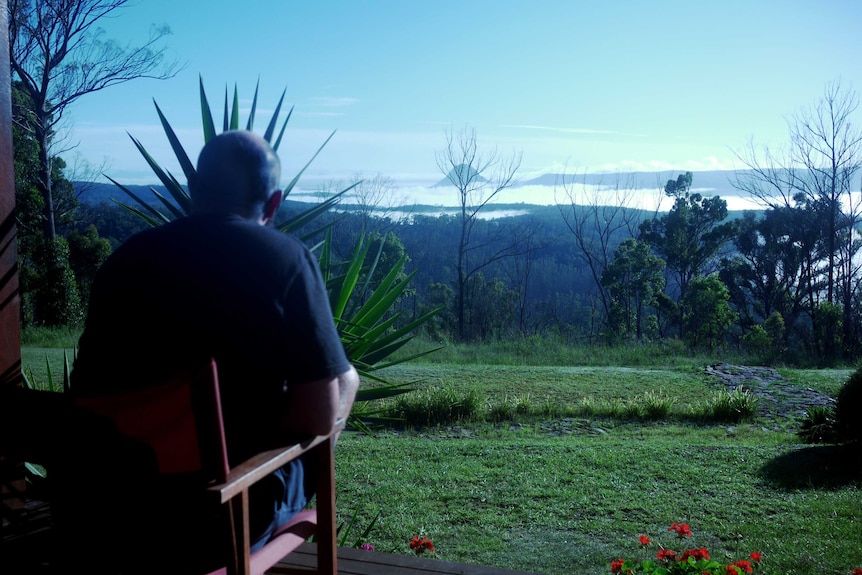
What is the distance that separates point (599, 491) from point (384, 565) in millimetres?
3285

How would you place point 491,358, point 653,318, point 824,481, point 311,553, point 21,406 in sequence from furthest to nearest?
point 653,318 → point 491,358 → point 824,481 → point 311,553 → point 21,406

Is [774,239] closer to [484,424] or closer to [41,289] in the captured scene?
[484,424]

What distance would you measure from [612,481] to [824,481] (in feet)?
4.57

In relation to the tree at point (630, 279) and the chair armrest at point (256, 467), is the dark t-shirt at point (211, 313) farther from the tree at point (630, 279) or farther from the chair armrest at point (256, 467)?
the tree at point (630, 279)

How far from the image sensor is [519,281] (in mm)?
21391

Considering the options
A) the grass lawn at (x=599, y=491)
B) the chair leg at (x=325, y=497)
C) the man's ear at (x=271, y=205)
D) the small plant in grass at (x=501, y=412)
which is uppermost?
the man's ear at (x=271, y=205)

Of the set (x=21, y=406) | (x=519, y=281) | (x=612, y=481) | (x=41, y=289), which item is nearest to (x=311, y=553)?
(x=21, y=406)

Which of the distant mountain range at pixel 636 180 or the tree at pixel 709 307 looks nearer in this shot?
the tree at pixel 709 307

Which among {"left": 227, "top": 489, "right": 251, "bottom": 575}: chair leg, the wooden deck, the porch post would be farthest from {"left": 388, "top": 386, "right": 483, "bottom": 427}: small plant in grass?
{"left": 227, "top": 489, "right": 251, "bottom": 575}: chair leg

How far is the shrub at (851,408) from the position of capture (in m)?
5.28

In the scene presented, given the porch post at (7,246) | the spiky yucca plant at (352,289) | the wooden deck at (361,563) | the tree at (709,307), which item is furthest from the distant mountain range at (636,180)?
the wooden deck at (361,563)

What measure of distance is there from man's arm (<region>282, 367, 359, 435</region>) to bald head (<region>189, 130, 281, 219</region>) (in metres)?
0.32

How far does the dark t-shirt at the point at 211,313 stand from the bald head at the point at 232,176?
0.27 feet

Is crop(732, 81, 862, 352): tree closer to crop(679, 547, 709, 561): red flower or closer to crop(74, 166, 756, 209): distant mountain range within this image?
crop(74, 166, 756, 209): distant mountain range
